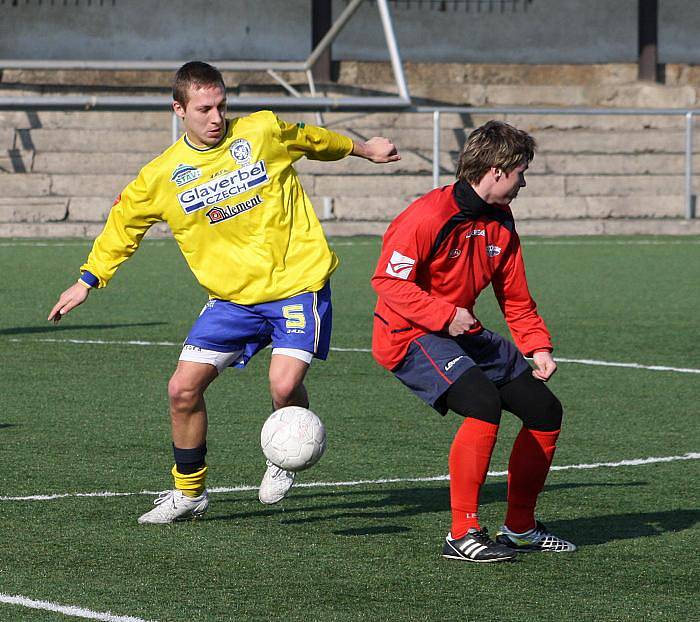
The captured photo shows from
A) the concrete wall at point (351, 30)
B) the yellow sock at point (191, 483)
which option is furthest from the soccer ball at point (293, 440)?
the concrete wall at point (351, 30)

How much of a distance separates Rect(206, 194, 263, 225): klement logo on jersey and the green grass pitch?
1.09m

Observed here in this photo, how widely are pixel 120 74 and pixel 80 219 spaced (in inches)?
173

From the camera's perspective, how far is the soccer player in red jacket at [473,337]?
17.4 feet

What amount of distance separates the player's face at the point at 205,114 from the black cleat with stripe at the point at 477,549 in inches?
70.7

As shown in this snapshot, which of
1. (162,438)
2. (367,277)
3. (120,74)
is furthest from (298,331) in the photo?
(120,74)

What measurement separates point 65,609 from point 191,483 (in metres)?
1.35

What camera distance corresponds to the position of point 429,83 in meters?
26.1

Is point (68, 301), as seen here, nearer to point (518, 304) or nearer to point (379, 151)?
point (379, 151)

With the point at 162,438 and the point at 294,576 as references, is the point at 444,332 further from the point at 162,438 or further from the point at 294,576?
the point at 162,438

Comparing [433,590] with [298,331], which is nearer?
[433,590]

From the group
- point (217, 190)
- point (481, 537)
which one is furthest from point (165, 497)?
point (481, 537)

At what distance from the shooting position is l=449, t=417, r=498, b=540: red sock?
529 centimetres

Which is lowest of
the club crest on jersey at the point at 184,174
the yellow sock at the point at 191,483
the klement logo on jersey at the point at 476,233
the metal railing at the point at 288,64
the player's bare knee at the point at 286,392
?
the yellow sock at the point at 191,483

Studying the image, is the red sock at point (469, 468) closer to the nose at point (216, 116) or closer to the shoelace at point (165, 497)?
the shoelace at point (165, 497)
